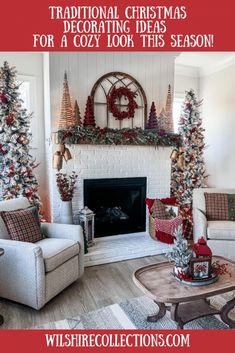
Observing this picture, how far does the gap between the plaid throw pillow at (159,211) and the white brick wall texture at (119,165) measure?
337 millimetres

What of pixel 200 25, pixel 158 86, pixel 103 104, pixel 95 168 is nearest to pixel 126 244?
pixel 95 168

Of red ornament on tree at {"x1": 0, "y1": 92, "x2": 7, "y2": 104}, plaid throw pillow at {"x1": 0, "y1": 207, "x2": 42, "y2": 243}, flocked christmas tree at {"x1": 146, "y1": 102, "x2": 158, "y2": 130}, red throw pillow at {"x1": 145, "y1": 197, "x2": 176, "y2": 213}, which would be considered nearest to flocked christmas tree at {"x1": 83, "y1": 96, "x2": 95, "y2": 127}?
flocked christmas tree at {"x1": 146, "y1": 102, "x2": 158, "y2": 130}

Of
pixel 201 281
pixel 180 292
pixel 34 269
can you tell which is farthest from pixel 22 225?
pixel 201 281

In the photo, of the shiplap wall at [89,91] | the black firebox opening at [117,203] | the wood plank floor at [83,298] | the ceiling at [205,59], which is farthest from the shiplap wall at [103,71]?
the wood plank floor at [83,298]

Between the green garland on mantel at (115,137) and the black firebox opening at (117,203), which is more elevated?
the green garland on mantel at (115,137)

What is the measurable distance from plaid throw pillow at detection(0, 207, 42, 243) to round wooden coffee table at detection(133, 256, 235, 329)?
115cm

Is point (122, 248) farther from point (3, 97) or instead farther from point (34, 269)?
point (3, 97)

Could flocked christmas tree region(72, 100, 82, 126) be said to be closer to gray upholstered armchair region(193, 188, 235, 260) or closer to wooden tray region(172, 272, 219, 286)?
gray upholstered armchair region(193, 188, 235, 260)

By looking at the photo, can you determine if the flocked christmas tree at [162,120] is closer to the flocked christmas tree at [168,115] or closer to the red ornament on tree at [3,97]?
the flocked christmas tree at [168,115]

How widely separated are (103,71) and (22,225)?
2.38 m

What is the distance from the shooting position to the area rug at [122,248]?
3.27 m

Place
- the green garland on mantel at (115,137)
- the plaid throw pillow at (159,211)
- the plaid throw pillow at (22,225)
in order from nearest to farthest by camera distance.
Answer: the plaid throw pillow at (22,225) → the green garland on mantel at (115,137) → the plaid throw pillow at (159,211)

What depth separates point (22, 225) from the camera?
252cm

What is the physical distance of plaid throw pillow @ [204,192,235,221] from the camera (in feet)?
11.0
